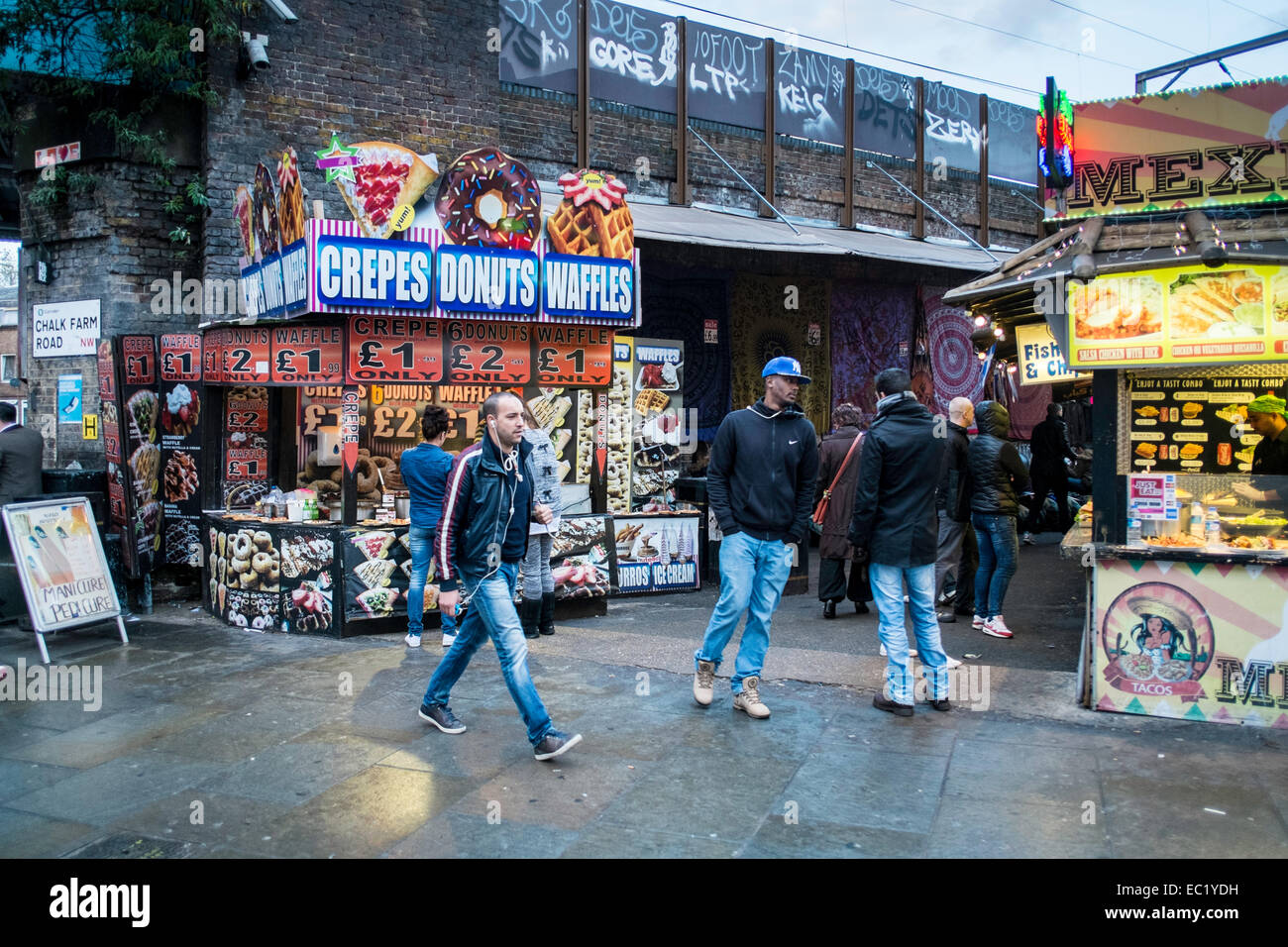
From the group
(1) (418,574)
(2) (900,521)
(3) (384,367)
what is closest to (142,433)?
(3) (384,367)

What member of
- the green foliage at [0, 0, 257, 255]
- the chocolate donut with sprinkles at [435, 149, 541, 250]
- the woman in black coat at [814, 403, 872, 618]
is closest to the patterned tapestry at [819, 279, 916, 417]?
the woman in black coat at [814, 403, 872, 618]

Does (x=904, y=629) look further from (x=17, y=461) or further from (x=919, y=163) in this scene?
(x=919, y=163)

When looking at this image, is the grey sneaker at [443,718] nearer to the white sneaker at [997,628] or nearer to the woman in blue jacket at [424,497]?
the woman in blue jacket at [424,497]

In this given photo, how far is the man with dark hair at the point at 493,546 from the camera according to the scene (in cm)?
521

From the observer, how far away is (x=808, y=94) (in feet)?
50.2

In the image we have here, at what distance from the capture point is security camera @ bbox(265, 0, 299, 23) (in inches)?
397

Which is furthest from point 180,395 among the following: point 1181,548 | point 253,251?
point 1181,548

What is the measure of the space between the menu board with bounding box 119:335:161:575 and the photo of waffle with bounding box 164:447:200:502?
0.11 metres

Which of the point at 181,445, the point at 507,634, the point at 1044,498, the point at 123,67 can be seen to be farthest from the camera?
the point at 1044,498

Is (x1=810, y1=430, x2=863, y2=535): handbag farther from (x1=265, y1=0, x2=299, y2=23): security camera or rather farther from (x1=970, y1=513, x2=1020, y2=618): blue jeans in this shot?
(x1=265, y1=0, x2=299, y2=23): security camera

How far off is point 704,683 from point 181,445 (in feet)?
20.1

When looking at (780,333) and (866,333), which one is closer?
(780,333)

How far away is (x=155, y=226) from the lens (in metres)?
10.3

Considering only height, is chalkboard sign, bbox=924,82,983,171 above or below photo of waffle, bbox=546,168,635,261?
above
